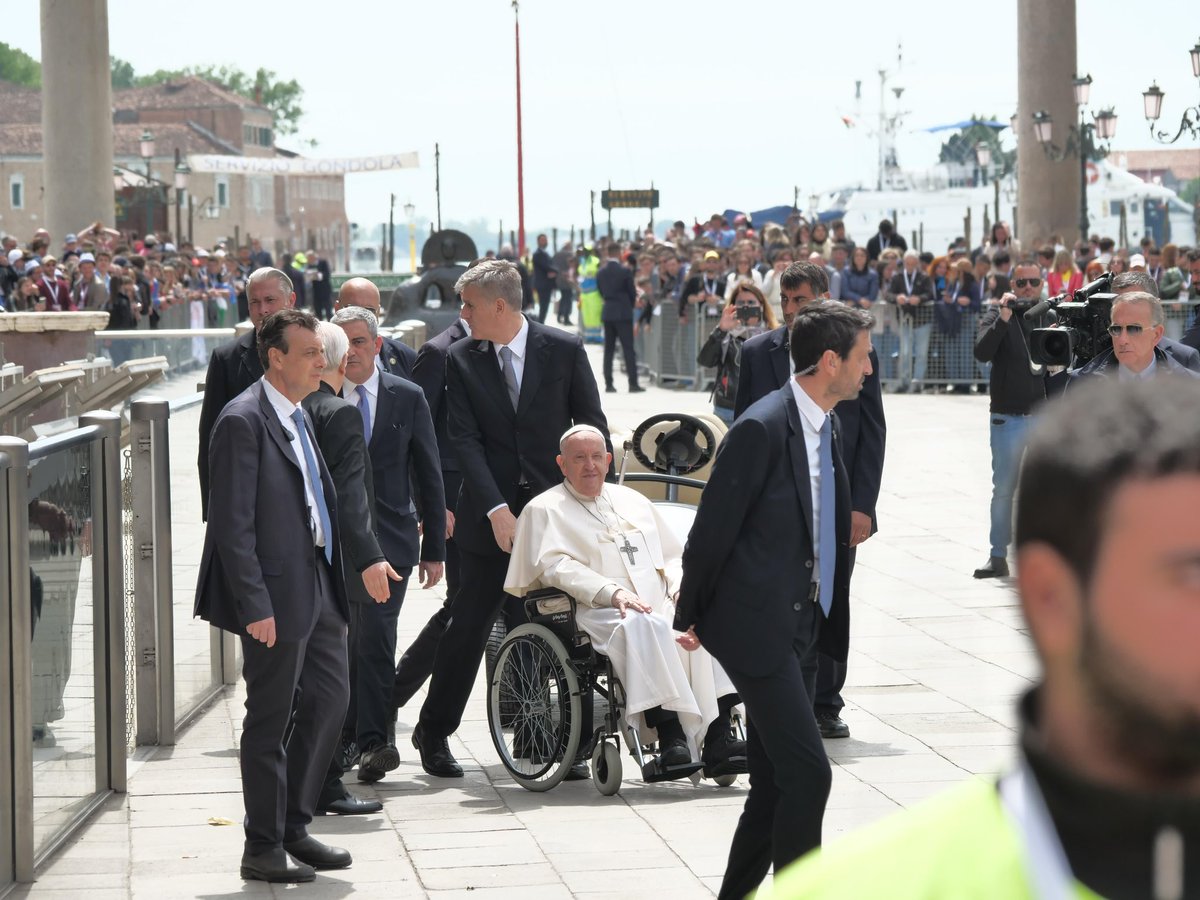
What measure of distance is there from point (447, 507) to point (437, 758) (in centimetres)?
149

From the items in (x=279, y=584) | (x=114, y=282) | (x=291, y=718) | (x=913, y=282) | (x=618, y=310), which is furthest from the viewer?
(x=618, y=310)

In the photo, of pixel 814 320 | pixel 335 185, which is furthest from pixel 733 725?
pixel 335 185

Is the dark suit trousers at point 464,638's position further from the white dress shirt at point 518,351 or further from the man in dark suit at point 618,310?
the man in dark suit at point 618,310

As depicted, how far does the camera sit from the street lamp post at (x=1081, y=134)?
3670cm

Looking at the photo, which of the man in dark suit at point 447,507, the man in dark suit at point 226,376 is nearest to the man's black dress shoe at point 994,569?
the man in dark suit at point 447,507

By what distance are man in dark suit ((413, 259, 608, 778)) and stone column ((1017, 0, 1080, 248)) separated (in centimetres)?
3180

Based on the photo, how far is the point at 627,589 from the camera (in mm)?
7430

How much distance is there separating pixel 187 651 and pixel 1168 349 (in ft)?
14.8

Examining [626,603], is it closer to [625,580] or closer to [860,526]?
[625,580]

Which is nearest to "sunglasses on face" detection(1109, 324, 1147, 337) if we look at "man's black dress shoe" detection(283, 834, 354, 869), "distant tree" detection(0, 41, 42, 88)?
"man's black dress shoe" detection(283, 834, 354, 869)

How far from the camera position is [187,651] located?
862 centimetres

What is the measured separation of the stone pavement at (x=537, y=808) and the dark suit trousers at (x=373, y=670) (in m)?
0.22

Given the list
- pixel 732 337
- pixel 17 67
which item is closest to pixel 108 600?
pixel 732 337

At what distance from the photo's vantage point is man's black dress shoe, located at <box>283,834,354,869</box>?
6.18 metres
